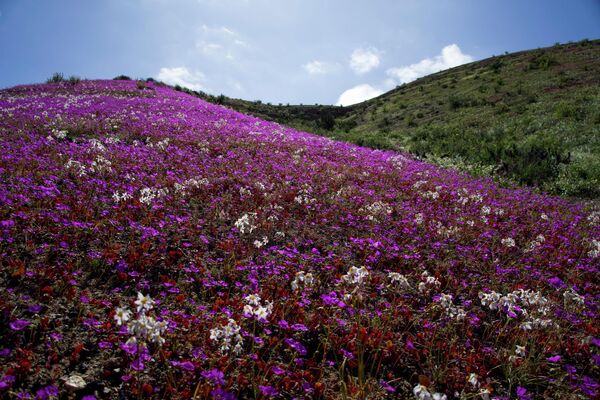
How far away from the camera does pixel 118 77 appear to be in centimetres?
4097

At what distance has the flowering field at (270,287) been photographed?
3.53m

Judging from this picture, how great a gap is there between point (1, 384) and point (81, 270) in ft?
7.27

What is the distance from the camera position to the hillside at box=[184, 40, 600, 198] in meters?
16.3

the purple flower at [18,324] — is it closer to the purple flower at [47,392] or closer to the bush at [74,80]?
the purple flower at [47,392]

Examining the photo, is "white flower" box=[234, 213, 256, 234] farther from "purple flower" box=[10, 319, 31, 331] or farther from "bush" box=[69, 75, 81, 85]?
"bush" box=[69, 75, 81, 85]

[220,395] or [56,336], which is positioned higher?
[56,336]

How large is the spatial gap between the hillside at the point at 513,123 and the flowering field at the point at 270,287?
636 centimetres

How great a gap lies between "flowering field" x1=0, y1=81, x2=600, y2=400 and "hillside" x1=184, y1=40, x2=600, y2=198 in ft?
20.9

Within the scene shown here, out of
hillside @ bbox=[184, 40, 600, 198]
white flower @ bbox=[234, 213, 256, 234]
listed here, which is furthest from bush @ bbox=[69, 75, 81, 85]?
white flower @ bbox=[234, 213, 256, 234]

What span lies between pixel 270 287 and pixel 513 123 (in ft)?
89.0

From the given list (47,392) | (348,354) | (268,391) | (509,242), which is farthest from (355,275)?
(509,242)

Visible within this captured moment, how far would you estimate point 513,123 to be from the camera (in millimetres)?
25047

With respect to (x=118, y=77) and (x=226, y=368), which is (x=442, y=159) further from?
(x=118, y=77)

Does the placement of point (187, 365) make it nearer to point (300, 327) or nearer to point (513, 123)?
point (300, 327)
